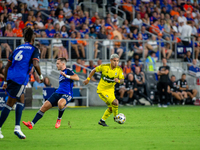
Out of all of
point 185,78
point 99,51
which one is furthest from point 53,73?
point 185,78

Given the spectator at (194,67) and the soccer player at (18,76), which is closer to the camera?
the soccer player at (18,76)

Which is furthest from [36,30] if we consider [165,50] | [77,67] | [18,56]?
[18,56]

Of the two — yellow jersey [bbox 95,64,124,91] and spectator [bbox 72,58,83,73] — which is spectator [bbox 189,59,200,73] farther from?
yellow jersey [bbox 95,64,124,91]

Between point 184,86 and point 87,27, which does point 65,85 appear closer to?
point 184,86

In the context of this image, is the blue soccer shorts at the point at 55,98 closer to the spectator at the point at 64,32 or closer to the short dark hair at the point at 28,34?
the short dark hair at the point at 28,34

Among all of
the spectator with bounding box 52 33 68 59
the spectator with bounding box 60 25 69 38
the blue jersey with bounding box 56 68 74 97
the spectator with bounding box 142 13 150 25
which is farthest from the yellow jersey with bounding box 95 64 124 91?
the spectator with bounding box 142 13 150 25

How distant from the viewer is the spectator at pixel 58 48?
19266 millimetres

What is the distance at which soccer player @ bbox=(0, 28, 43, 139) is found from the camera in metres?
7.66

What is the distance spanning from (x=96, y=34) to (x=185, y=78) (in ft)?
19.2

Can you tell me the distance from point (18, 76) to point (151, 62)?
14708mm

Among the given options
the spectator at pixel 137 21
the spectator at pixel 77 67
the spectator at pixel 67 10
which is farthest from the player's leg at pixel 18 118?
the spectator at pixel 137 21

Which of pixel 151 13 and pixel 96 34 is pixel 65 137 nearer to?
pixel 96 34

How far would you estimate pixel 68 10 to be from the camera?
23219 mm

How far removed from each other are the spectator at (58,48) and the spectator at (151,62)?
5.04 metres
